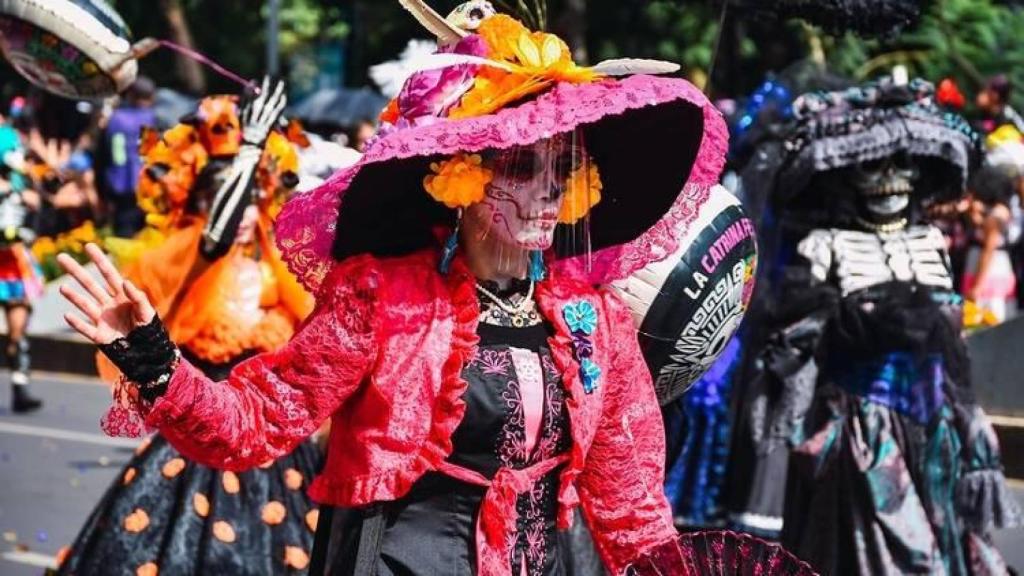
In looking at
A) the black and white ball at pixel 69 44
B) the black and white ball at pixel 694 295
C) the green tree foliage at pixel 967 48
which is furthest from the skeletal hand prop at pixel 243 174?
the green tree foliage at pixel 967 48

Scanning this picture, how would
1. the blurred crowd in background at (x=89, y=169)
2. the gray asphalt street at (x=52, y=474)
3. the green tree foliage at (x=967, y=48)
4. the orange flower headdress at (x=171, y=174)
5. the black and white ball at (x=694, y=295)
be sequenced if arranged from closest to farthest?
1. the black and white ball at (x=694, y=295)
2. the orange flower headdress at (x=171, y=174)
3. the gray asphalt street at (x=52, y=474)
4. the blurred crowd in background at (x=89, y=169)
5. the green tree foliage at (x=967, y=48)

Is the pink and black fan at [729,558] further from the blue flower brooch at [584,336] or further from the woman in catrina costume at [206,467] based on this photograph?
the woman in catrina costume at [206,467]

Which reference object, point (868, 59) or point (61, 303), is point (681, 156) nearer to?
point (61, 303)

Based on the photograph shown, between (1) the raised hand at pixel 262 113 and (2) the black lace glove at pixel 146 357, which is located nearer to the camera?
(2) the black lace glove at pixel 146 357

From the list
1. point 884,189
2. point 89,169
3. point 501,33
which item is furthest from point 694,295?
point 89,169

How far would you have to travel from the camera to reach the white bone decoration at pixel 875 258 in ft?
19.5

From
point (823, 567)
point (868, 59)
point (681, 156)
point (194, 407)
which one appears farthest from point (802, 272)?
point (868, 59)

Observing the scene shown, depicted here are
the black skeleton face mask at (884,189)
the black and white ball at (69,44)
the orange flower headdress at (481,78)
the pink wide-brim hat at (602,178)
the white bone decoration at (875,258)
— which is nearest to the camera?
the pink wide-brim hat at (602,178)

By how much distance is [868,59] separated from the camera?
644 inches

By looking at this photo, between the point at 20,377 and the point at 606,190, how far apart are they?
854cm

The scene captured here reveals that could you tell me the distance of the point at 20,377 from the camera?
11.6m

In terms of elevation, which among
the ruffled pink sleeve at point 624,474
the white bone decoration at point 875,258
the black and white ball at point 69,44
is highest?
the black and white ball at point 69,44

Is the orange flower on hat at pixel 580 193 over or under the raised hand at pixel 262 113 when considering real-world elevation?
under

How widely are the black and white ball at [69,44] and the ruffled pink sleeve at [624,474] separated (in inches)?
111
